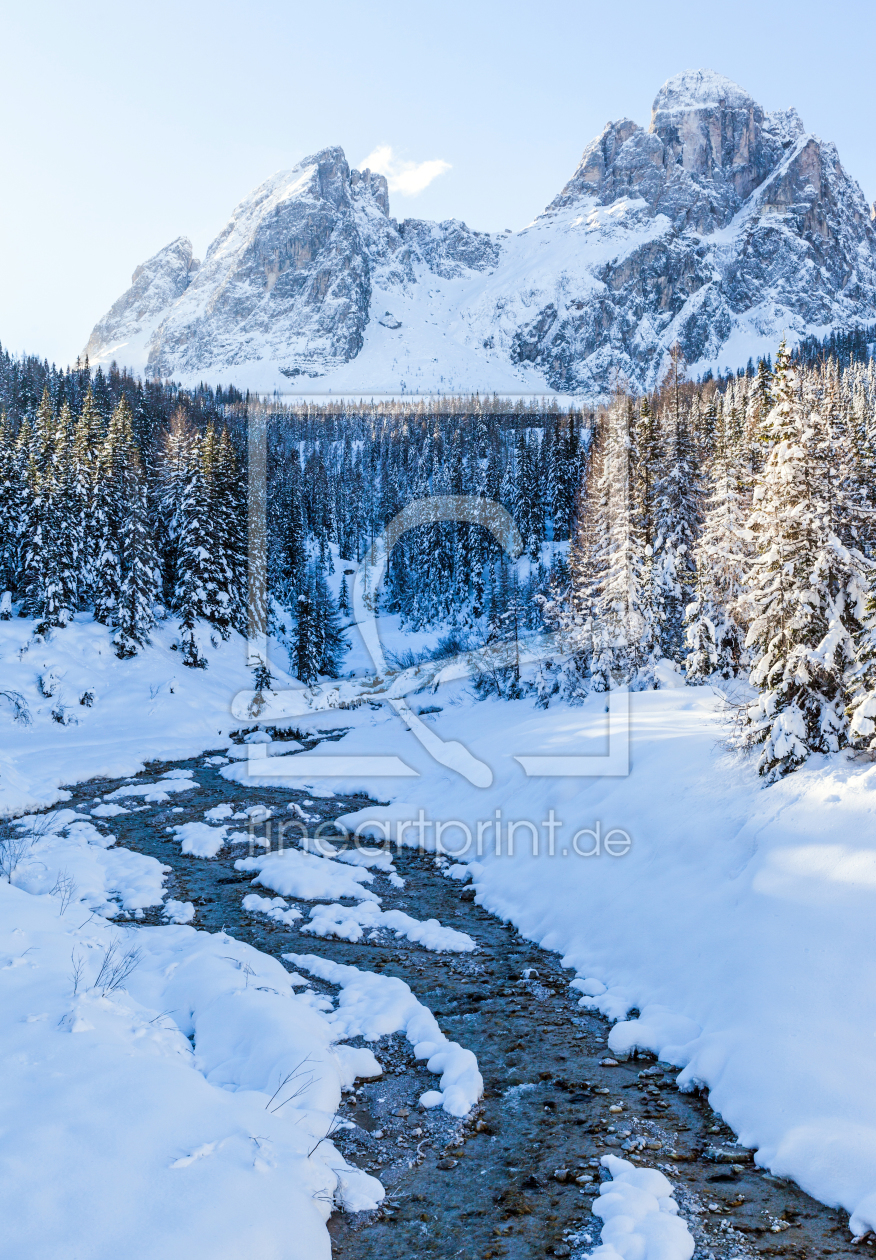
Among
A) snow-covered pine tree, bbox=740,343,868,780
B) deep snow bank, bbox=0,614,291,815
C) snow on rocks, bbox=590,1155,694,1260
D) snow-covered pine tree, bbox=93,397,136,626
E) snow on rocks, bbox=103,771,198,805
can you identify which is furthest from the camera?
snow-covered pine tree, bbox=93,397,136,626

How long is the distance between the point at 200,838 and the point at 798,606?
1647 cm

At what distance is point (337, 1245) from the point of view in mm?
6383

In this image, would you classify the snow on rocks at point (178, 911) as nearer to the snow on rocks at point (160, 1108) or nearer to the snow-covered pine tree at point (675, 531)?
the snow on rocks at point (160, 1108)

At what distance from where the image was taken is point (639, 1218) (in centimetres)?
673

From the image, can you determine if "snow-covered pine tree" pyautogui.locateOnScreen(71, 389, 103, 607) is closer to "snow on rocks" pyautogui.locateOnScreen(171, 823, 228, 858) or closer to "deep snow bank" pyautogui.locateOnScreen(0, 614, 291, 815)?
"deep snow bank" pyautogui.locateOnScreen(0, 614, 291, 815)

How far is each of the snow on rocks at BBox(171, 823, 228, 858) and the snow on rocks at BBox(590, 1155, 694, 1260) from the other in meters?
13.8

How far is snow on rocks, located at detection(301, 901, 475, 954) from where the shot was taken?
45.2ft

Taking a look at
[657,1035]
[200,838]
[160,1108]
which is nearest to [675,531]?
[200,838]

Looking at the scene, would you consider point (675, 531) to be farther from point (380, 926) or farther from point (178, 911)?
point (178, 911)

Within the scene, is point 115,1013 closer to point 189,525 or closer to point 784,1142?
point 784,1142

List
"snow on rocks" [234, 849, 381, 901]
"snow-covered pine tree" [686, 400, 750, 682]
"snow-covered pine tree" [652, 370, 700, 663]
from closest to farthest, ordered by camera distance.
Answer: "snow on rocks" [234, 849, 381, 901]
"snow-covered pine tree" [686, 400, 750, 682]
"snow-covered pine tree" [652, 370, 700, 663]

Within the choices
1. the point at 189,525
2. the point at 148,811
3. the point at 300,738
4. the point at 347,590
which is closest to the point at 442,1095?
the point at 148,811

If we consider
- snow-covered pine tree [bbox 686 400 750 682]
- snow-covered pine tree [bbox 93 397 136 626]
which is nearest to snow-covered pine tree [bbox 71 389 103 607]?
snow-covered pine tree [bbox 93 397 136 626]

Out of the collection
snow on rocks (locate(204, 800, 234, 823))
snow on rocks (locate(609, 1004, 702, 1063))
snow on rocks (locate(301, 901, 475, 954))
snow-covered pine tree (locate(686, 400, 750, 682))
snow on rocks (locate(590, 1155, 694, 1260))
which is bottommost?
snow on rocks (locate(204, 800, 234, 823))
